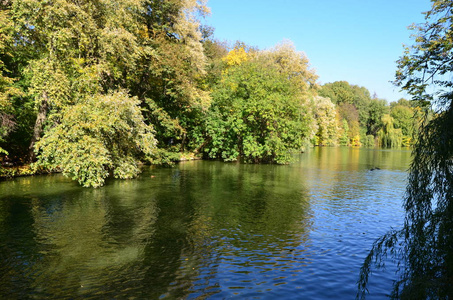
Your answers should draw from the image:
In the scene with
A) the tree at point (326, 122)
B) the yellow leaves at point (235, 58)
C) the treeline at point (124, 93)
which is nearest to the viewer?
the treeline at point (124, 93)

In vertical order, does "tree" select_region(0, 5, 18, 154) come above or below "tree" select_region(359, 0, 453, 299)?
above

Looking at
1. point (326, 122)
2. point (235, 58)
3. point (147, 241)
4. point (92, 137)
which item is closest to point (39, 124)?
point (92, 137)

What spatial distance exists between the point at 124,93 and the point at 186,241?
16.5 m

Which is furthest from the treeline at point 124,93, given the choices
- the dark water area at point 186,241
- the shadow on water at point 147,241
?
the shadow on water at point 147,241

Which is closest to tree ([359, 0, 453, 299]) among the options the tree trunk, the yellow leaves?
the tree trunk

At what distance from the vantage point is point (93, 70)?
947 inches

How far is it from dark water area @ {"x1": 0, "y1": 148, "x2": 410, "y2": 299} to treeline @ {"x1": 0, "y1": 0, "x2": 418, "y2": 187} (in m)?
4.24

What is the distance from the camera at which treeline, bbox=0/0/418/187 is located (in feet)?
68.6

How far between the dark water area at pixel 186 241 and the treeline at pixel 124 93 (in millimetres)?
4241

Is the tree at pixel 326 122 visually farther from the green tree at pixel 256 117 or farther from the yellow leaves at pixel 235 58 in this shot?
the green tree at pixel 256 117

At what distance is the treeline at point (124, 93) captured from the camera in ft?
68.6

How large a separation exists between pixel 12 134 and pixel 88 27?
1096 centimetres

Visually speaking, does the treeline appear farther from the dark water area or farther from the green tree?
the dark water area

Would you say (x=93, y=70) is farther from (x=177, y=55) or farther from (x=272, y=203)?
(x=272, y=203)
